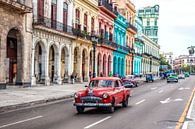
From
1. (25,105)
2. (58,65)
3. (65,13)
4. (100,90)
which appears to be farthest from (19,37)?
(100,90)

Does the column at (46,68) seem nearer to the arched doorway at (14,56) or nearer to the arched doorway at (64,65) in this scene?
the arched doorway at (14,56)

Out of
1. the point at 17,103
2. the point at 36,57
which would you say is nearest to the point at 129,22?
the point at 36,57

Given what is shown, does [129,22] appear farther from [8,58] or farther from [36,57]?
[8,58]

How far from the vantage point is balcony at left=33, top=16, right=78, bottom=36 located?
117 feet

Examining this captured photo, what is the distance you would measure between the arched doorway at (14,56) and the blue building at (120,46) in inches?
1310

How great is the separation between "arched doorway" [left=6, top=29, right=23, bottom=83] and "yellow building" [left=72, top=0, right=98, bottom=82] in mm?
12677

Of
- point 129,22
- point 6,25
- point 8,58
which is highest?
point 129,22

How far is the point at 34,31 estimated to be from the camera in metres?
35.2

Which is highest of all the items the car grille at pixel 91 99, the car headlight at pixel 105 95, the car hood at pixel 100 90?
the car hood at pixel 100 90

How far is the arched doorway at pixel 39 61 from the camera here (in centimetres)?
3800

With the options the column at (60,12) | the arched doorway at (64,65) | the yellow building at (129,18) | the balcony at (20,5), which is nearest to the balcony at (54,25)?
the column at (60,12)

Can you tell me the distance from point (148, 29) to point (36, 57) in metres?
89.7

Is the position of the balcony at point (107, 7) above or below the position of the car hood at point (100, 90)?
above

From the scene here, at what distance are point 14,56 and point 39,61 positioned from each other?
5898mm
